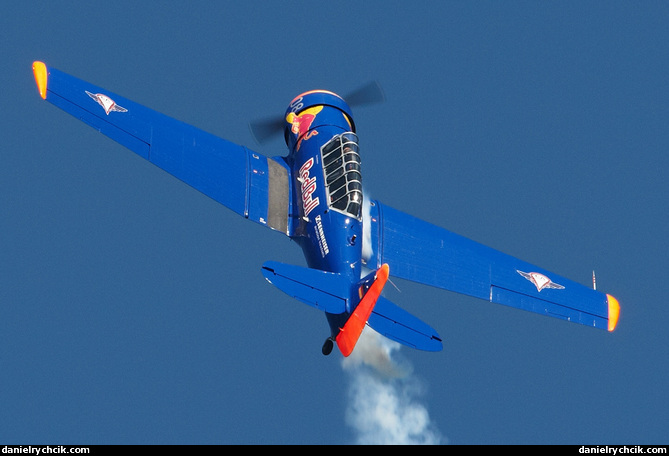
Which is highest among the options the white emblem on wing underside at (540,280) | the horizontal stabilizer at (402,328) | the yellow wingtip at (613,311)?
the white emblem on wing underside at (540,280)

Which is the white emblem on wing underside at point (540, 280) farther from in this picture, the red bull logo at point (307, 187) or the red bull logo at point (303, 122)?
the red bull logo at point (303, 122)

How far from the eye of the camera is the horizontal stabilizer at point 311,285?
24484 millimetres

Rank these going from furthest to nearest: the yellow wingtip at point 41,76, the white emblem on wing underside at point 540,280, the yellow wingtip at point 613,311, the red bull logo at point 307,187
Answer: the white emblem on wing underside at point 540,280
the yellow wingtip at point 613,311
the yellow wingtip at point 41,76
the red bull logo at point 307,187

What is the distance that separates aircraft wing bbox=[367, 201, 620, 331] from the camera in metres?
28.4

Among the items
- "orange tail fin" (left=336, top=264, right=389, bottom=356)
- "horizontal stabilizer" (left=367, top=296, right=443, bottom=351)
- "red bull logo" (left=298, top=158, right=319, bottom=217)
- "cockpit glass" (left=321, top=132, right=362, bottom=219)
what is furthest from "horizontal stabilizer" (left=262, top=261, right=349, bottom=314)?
"red bull logo" (left=298, top=158, right=319, bottom=217)

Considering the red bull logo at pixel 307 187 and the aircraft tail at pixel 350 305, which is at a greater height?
the red bull logo at pixel 307 187

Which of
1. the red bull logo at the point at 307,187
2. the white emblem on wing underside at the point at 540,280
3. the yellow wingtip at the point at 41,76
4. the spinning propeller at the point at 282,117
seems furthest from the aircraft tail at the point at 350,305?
the yellow wingtip at the point at 41,76

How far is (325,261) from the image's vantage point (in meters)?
26.5

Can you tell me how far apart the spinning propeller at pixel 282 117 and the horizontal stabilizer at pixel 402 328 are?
6.01 m

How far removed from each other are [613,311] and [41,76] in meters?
13.4

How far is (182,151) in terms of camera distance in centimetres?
2844

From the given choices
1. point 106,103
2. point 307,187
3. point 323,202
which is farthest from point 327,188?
point 106,103
